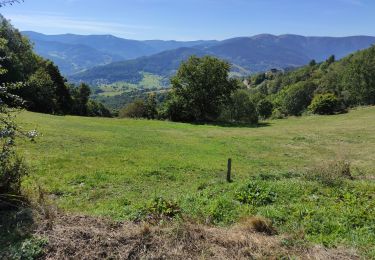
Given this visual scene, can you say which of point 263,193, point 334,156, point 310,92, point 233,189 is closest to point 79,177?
point 233,189

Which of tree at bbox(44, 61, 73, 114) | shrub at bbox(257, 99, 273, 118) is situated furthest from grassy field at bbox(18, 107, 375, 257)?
shrub at bbox(257, 99, 273, 118)

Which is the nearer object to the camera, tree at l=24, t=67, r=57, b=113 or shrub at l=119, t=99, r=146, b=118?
tree at l=24, t=67, r=57, b=113

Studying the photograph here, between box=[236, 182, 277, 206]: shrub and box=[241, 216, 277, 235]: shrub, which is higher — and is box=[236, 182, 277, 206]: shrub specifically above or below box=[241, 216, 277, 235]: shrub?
below

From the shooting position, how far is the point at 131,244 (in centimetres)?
693

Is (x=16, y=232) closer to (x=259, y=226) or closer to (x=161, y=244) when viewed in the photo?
(x=161, y=244)

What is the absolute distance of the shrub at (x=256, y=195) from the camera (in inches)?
440

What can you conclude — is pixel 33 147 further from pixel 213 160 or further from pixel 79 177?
pixel 213 160

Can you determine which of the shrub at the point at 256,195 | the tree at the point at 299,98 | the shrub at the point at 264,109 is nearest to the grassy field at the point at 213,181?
the shrub at the point at 256,195

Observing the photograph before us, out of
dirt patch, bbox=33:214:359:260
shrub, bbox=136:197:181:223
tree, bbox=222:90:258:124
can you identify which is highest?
dirt patch, bbox=33:214:359:260

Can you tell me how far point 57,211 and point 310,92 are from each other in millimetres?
115884

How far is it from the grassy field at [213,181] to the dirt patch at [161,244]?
3.70 ft

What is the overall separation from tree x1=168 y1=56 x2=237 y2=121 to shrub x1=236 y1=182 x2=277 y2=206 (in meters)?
51.7

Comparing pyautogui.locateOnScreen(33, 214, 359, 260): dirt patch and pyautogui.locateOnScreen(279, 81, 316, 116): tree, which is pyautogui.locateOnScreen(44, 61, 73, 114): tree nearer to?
pyautogui.locateOnScreen(33, 214, 359, 260): dirt patch

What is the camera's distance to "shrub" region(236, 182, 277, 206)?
11.2m
